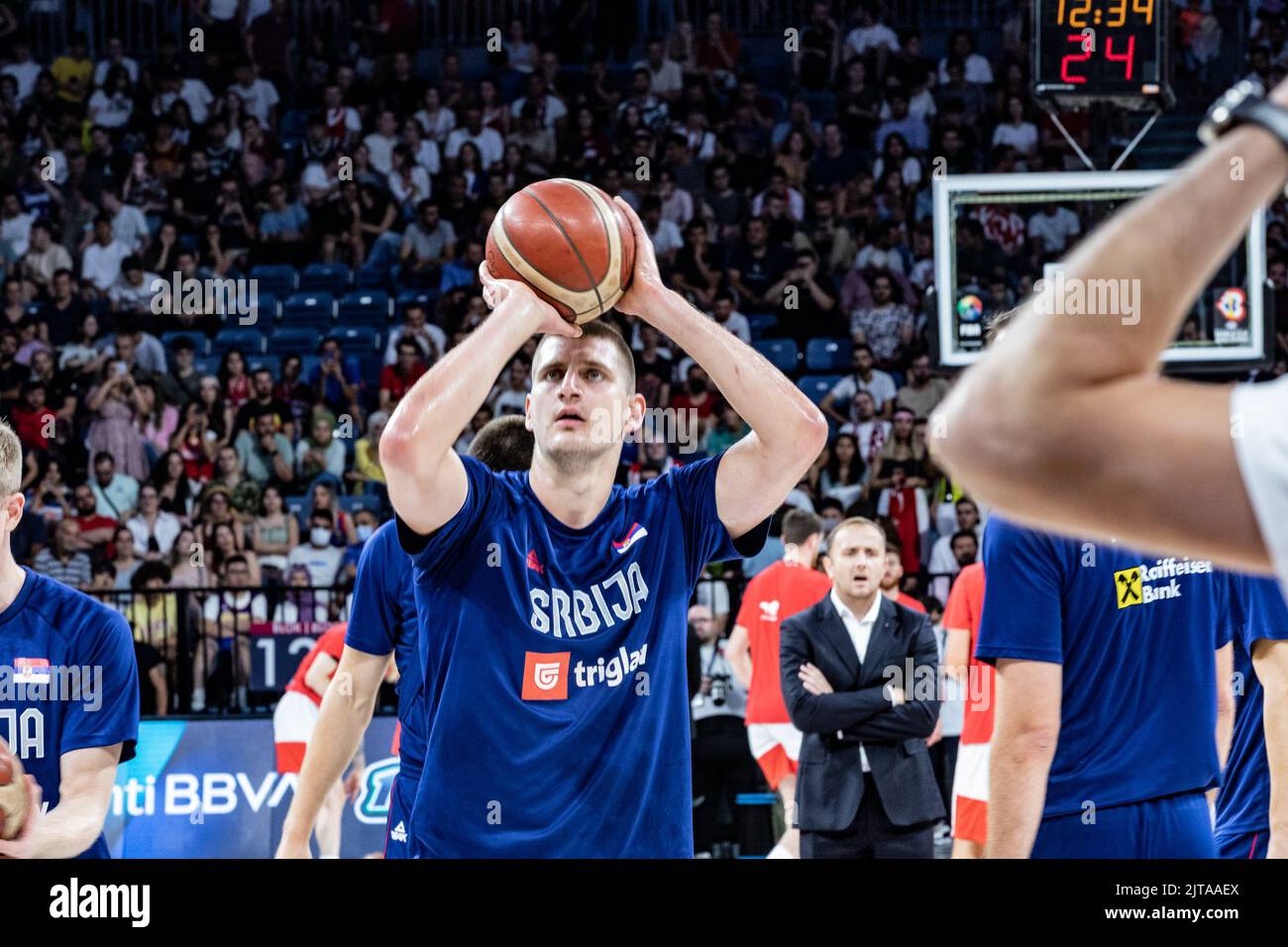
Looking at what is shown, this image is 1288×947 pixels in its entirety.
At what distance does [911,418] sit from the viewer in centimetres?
1203

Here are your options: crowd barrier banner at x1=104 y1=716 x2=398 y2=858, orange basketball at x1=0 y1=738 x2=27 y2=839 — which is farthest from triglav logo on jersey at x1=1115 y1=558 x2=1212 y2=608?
crowd barrier banner at x1=104 y1=716 x2=398 y2=858

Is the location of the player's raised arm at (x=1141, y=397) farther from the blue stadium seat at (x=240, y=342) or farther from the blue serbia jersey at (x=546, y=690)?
the blue stadium seat at (x=240, y=342)

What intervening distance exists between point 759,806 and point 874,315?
18.6 feet

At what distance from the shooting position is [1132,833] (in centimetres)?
364

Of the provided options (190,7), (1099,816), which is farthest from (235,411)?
(1099,816)

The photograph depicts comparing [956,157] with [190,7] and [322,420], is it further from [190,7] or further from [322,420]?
[190,7]

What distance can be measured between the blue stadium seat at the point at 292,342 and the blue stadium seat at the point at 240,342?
10cm

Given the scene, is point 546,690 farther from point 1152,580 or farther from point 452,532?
point 1152,580

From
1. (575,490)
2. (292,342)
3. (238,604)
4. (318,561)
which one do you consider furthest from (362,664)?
(292,342)

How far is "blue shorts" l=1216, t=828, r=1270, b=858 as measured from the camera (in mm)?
3994

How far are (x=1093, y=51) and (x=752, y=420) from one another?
572 centimetres

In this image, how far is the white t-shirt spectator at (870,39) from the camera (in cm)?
1602

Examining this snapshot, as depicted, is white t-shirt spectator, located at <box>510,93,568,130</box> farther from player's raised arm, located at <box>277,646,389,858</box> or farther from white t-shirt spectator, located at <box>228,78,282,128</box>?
player's raised arm, located at <box>277,646,389,858</box>
